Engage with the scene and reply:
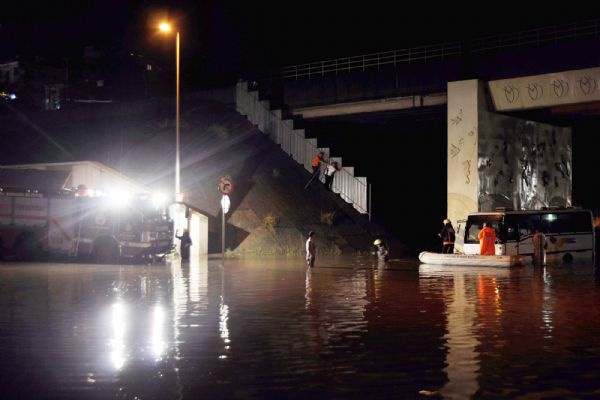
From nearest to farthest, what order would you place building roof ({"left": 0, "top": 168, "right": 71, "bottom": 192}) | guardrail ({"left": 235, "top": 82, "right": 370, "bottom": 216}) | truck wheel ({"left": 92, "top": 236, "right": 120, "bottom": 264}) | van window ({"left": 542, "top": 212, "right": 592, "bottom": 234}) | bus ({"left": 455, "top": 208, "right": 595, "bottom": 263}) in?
truck wheel ({"left": 92, "top": 236, "right": 120, "bottom": 264}) < bus ({"left": 455, "top": 208, "right": 595, "bottom": 263}) < van window ({"left": 542, "top": 212, "right": 592, "bottom": 234}) < building roof ({"left": 0, "top": 168, "right": 71, "bottom": 192}) < guardrail ({"left": 235, "top": 82, "right": 370, "bottom": 216})

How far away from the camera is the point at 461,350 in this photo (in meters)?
11.3

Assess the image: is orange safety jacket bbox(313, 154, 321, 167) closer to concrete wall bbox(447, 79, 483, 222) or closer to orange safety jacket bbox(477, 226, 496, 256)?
concrete wall bbox(447, 79, 483, 222)

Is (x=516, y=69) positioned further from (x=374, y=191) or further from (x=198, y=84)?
(x=198, y=84)

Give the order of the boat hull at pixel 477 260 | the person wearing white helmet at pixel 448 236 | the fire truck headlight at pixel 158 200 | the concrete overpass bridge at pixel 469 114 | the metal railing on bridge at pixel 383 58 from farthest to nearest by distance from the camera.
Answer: the metal railing on bridge at pixel 383 58
the concrete overpass bridge at pixel 469 114
the fire truck headlight at pixel 158 200
the person wearing white helmet at pixel 448 236
the boat hull at pixel 477 260

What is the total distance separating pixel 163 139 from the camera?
4950 centimetres

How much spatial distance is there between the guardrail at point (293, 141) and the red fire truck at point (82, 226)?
39.1 feet

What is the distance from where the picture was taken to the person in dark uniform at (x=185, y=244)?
115 feet

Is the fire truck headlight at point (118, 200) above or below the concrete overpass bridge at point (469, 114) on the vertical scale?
below

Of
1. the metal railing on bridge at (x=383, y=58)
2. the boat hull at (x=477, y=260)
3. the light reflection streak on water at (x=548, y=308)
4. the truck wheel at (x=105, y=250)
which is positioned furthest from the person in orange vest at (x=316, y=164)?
the light reflection streak on water at (x=548, y=308)

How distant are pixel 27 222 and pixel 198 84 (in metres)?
28.2

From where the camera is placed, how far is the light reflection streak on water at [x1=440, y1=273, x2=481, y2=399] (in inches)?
349

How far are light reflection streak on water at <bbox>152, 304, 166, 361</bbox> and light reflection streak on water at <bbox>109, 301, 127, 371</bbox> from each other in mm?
428

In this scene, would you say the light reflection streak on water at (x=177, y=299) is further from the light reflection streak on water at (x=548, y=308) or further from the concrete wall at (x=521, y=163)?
the concrete wall at (x=521, y=163)

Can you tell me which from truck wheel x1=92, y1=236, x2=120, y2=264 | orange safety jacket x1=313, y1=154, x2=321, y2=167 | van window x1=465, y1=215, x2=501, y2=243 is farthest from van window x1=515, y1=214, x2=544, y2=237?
truck wheel x1=92, y1=236, x2=120, y2=264
